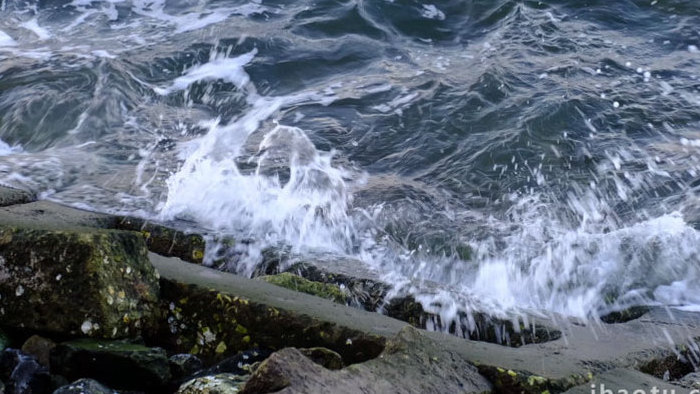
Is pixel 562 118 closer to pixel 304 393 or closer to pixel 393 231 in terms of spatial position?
pixel 393 231

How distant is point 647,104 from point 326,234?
3430mm

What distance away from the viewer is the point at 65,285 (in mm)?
2902

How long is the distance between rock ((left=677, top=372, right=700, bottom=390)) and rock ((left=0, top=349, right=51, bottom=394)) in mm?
2250

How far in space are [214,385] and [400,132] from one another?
4374mm

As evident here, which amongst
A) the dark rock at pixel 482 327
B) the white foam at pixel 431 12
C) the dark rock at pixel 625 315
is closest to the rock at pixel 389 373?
the dark rock at pixel 482 327

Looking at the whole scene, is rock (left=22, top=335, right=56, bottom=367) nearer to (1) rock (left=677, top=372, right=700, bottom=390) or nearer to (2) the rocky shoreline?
(2) the rocky shoreline

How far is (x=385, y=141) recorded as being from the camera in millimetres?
6504

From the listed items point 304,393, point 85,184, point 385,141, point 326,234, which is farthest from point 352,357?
point 385,141

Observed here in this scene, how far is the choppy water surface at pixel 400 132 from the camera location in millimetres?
4652

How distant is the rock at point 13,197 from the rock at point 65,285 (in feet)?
4.72

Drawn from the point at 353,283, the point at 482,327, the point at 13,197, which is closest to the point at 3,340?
the point at 353,283

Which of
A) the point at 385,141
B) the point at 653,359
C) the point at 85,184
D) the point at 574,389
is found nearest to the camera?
the point at 574,389

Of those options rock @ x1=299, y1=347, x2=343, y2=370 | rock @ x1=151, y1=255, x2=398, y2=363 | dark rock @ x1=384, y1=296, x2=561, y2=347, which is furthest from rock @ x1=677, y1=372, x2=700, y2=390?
rock @ x1=299, y1=347, x2=343, y2=370

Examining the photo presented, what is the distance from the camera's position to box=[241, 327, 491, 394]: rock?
91.2 inches
